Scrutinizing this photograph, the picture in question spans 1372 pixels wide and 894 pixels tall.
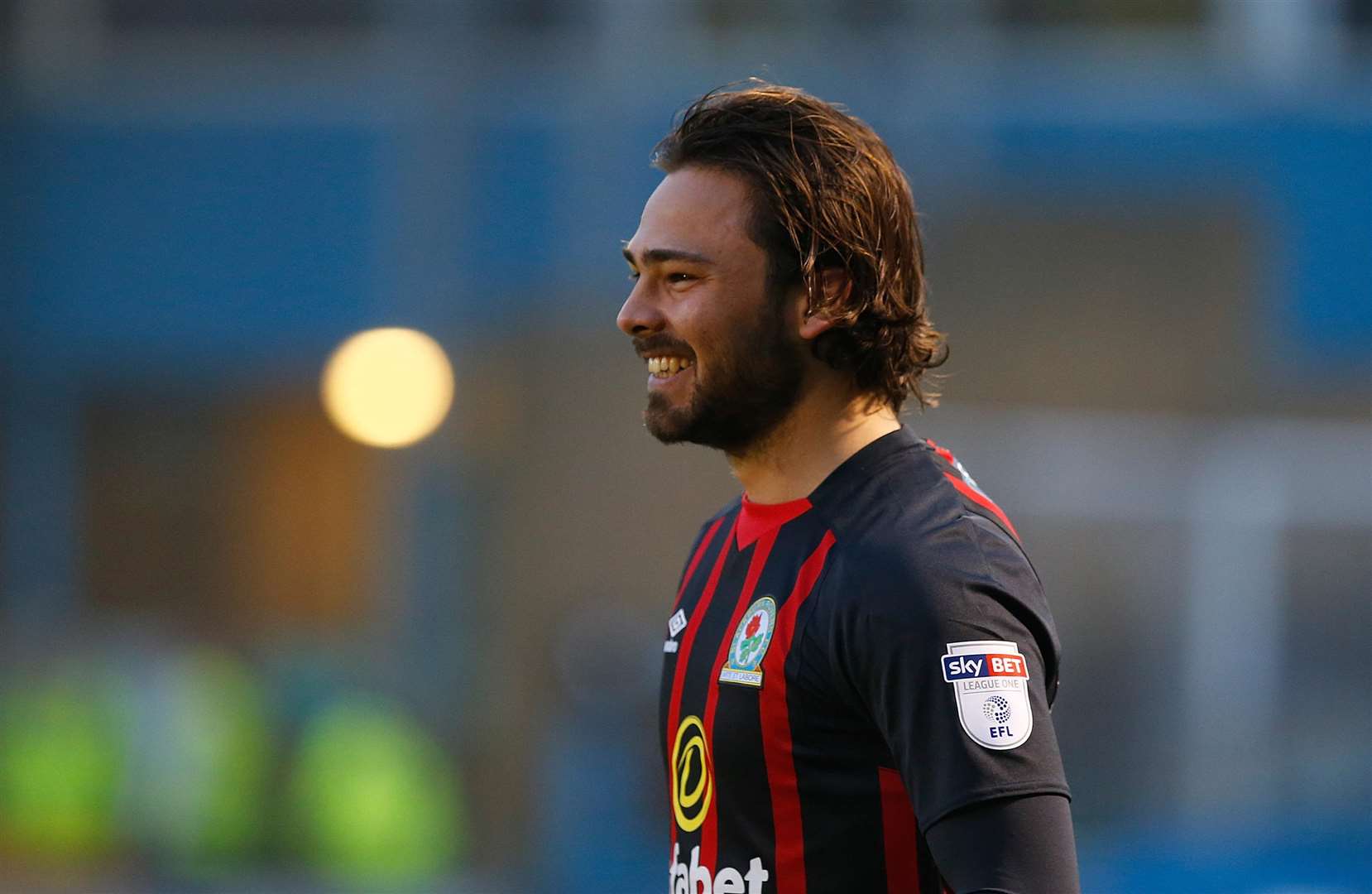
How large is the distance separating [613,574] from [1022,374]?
3470 millimetres

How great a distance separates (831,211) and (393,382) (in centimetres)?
1018

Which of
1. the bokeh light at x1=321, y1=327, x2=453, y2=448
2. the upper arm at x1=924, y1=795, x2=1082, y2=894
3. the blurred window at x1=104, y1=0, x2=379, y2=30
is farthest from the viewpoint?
the blurred window at x1=104, y1=0, x2=379, y2=30

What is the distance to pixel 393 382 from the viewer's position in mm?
12539

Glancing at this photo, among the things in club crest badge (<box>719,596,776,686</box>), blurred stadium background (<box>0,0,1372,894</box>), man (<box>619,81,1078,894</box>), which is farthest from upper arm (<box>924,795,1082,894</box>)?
blurred stadium background (<box>0,0,1372,894</box>)

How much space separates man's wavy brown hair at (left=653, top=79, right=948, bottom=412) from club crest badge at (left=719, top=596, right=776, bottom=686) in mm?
452

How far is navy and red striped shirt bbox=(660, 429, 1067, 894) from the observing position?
2197 millimetres

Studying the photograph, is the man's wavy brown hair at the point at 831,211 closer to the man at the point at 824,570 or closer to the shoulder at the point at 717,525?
the man at the point at 824,570

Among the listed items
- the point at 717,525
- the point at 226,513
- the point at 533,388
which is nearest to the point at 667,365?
the point at 717,525

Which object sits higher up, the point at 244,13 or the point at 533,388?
the point at 244,13

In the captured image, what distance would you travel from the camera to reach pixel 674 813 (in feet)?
8.87

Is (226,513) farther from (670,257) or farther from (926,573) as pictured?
(926,573)

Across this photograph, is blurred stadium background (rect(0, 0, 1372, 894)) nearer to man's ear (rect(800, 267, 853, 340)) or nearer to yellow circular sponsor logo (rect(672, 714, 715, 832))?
yellow circular sponsor logo (rect(672, 714, 715, 832))

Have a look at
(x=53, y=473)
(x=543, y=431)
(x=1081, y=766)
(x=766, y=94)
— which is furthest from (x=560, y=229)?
(x=766, y=94)

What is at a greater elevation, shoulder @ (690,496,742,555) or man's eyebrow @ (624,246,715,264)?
man's eyebrow @ (624,246,715,264)
